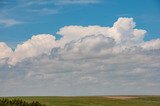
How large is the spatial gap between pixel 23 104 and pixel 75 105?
40.7 metres

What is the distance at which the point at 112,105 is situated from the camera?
123125 mm

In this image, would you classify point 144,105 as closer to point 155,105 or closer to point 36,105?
point 155,105

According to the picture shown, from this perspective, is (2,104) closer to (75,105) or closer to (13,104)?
(13,104)

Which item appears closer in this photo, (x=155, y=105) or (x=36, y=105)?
(x=36, y=105)

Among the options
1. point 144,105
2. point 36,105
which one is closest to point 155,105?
point 144,105

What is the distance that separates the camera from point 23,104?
7994 cm

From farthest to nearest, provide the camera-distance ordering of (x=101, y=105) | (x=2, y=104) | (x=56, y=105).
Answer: (x=101, y=105)
(x=56, y=105)
(x=2, y=104)

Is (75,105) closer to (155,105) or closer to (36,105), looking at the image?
(155,105)

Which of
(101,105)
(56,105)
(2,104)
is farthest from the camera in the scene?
(101,105)

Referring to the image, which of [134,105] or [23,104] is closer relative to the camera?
[23,104]

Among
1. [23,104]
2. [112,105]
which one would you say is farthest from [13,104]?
[112,105]

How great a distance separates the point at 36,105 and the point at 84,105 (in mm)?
38493

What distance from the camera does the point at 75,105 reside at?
11900 cm

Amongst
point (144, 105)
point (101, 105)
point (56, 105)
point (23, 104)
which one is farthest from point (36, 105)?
point (144, 105)
